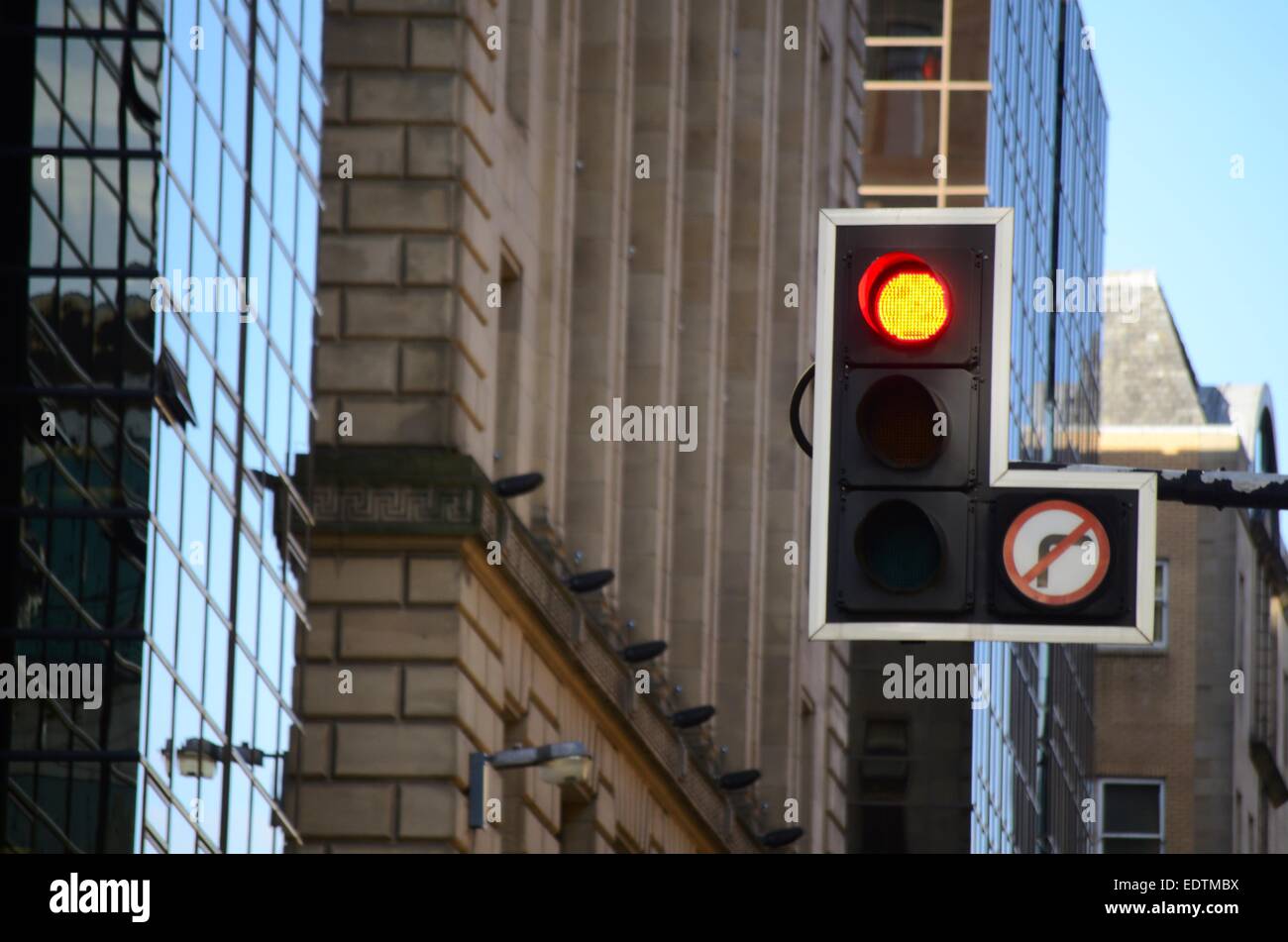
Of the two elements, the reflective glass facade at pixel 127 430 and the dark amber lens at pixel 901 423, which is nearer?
the dark amber lens at pixel 901 423

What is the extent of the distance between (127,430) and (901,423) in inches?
741

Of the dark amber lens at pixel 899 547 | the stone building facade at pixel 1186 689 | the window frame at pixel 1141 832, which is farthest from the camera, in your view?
the stone building facade at pixel 1186 689

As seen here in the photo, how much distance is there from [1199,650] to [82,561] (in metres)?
71.3

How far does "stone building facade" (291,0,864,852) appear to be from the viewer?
1380 inches

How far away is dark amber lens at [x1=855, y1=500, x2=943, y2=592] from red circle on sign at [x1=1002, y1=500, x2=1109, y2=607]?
0.80 ft

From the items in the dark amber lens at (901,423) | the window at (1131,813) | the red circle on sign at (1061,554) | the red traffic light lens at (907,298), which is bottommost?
the window at (1131,813)

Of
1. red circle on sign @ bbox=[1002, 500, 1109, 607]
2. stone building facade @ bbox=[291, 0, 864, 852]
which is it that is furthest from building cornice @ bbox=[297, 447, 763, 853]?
red circle on sign @ bbox=[1002, 500, 1109, 607]

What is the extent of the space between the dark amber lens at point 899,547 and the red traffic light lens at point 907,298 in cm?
60

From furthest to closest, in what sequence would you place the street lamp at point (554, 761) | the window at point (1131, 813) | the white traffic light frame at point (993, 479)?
the window at point (1131, 813), the street lamp at point (554, 761), the white traffic light frame at point (993, 479)

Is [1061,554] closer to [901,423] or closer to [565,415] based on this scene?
[901,423]

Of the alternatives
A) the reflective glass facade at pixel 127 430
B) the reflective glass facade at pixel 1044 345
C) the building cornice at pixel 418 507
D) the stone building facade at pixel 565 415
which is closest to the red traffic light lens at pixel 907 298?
the reflective glass facade at pixel 127 430

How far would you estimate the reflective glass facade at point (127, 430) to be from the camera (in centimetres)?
2866

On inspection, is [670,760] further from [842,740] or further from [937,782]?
[937,782]

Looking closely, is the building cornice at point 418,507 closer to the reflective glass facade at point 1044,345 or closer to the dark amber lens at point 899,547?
the dark amber lens at point 899,547
